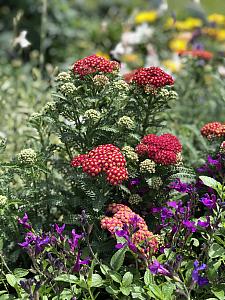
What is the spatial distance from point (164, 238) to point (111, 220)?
1.17 feet

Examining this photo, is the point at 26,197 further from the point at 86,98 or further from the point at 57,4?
the point at 57,4

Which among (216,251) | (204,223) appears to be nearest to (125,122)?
(204,223)

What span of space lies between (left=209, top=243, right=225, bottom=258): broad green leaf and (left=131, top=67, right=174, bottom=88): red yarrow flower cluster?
76 cm

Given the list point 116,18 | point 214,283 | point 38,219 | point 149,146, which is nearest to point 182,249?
point 214,283

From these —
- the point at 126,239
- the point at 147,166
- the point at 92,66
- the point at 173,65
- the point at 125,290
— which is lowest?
the point at 125,290

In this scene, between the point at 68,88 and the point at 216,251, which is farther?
the point at 68,88

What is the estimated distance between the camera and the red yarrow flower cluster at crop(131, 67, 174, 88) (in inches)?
98.1

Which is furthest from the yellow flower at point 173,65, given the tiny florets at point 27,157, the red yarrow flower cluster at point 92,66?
the tiny florets at point 27,157

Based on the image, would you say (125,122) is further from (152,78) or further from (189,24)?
(189,24)

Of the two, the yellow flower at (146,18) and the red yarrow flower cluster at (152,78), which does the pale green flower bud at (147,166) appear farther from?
the yellow flower at (146,18)

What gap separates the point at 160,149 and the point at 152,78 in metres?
0.33

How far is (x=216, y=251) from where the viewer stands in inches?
85.0

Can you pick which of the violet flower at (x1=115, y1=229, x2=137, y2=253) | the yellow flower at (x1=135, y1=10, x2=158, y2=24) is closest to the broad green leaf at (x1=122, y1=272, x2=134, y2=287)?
the violet flower at (x1=115, y1=229, x2=137, y2=253)

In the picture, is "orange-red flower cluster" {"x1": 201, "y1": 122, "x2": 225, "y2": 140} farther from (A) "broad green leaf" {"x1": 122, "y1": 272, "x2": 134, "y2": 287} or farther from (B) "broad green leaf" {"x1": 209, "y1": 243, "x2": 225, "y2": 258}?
(A) "broad green leaf" {"x1": 122, "y1": 272, "x2": 134, "y2": 287}
